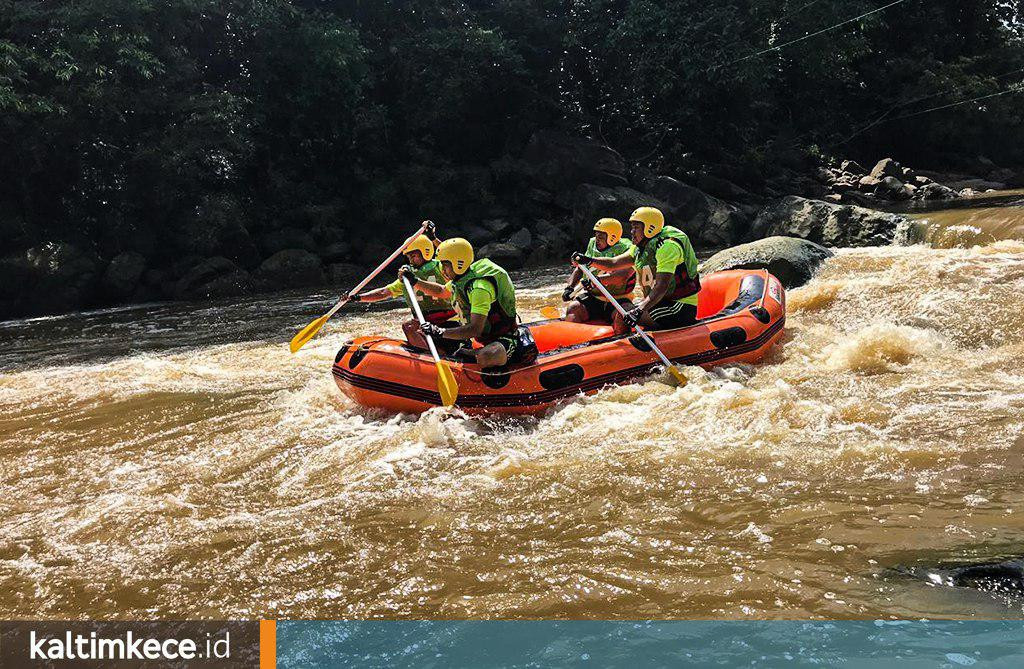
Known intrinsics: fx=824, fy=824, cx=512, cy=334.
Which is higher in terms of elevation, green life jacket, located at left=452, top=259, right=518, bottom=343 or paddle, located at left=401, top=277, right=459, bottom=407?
green life jacket, located at left=452, top=259, right=518, bottom=343

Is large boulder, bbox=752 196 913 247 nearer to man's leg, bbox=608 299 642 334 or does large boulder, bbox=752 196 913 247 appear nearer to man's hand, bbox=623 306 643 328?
man's leg, bbox=608 299 642 334

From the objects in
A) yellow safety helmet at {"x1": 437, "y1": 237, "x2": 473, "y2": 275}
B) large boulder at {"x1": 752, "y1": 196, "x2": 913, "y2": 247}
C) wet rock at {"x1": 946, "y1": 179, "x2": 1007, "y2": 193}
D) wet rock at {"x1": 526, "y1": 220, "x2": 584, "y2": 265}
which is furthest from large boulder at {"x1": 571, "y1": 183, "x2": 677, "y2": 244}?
yellow safety helmet at {"x1": 437, "y1": 237, "x2": 473, "y2": 275}

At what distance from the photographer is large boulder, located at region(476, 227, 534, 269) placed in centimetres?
1591

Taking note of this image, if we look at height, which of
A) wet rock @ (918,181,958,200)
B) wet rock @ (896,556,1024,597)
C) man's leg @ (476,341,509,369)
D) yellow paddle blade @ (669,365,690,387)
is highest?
wet rock @ (918,181,958,200)

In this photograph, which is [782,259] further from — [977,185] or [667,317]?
[977,185]

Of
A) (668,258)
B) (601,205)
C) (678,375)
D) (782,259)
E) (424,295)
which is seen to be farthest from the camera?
(601,205)

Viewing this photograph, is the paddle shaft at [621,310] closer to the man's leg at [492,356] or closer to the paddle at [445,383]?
the man's leg at [492,356]

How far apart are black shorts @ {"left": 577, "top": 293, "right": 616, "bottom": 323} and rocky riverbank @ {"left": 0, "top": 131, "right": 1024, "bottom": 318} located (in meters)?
3.26

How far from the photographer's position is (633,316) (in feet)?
21.7

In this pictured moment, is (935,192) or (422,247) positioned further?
(935,192)

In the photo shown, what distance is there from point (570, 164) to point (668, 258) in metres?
13.0

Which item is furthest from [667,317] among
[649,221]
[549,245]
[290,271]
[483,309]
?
[290,271]

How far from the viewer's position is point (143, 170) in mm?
15266

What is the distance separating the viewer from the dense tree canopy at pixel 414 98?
48.0 ft
